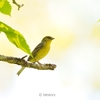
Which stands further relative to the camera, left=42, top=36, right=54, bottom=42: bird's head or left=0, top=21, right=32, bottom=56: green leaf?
left=42, top=36, right=54, bottom=42: bird's head

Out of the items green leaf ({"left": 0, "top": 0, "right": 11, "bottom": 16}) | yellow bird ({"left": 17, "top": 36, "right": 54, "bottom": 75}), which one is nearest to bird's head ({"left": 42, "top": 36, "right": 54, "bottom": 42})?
yellow bird ({"left": 17, "top": 36, "right": 54, "bottom": 75})

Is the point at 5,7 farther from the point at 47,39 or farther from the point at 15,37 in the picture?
the point at 47,39

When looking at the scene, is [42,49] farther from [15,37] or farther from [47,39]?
[15,37]

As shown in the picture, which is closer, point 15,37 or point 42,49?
point 15,37

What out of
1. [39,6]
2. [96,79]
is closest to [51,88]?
[96,79]

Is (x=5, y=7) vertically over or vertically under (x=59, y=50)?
under

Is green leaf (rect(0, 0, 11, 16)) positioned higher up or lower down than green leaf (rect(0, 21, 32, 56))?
higher up

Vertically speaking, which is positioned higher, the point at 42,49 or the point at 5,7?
the point at 42,49

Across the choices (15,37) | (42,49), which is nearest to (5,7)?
(15,37)

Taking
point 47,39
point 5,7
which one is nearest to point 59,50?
point 47,39

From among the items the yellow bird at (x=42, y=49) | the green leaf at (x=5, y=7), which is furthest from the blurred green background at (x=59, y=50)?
the green leaf at (x=5, y=7)

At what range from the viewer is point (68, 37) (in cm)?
58

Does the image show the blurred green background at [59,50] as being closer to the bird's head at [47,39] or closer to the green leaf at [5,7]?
the bird's head at [47,39]

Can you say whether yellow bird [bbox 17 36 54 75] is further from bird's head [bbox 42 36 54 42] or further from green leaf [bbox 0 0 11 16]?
green leaf [bbox 0 0 11 16]
